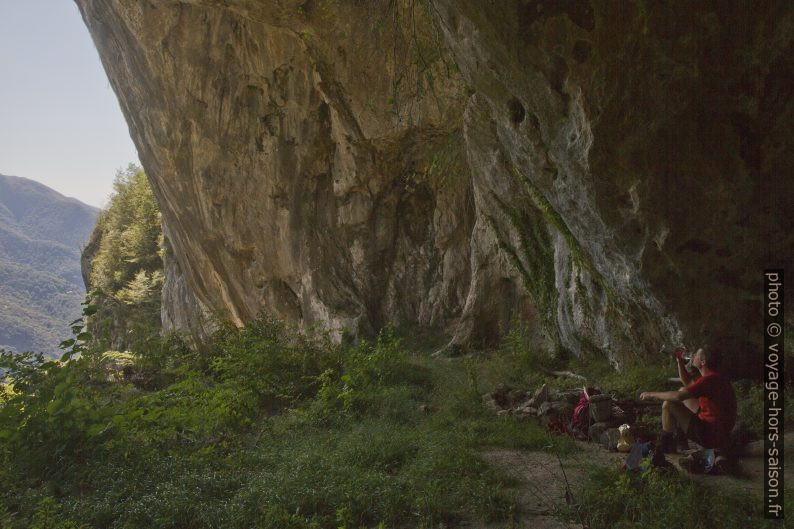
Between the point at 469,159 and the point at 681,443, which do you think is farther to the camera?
the point at 469,159

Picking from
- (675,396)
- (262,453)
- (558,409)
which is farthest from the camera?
(558,409)

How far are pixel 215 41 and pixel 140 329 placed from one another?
6.69 m

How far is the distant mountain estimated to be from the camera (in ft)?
239

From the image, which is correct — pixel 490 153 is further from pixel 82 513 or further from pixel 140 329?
pixel 140 329

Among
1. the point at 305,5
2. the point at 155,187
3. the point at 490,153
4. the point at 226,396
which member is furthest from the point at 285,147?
the point at 226,396

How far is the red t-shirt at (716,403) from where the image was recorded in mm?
4398

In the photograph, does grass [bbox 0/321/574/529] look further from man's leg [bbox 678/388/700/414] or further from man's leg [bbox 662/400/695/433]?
man's leg [bbox 678/388/700/414]

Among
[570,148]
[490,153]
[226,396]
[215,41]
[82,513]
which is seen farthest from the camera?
[215,41]

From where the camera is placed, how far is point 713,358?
14.7 feet

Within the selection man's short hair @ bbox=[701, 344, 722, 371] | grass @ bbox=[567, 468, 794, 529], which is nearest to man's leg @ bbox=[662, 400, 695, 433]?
man's short hair @ bbox=[701, 344, 722, 371]

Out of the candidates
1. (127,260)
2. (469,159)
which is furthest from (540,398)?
(127,260)

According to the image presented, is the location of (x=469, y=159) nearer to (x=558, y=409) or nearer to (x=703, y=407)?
(x=558, y=409)

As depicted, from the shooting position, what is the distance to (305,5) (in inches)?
430

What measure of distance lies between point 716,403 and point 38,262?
11959 centimetres
